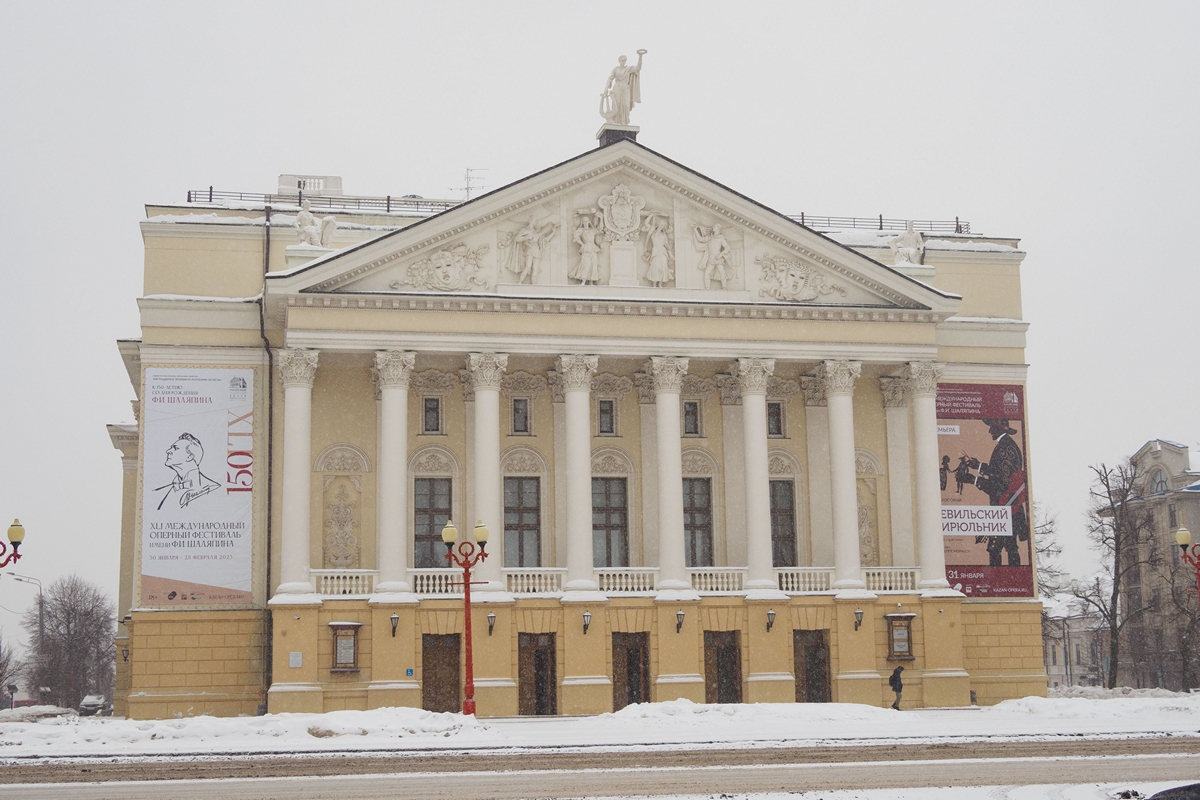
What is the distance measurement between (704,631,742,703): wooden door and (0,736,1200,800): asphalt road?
50.6 ft

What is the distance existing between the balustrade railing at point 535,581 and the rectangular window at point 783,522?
778 centimetres

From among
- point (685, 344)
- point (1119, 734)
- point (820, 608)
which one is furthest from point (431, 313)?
point (1119, 734)

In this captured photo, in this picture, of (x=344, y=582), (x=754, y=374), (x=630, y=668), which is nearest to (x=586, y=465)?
(x=754, y=374)

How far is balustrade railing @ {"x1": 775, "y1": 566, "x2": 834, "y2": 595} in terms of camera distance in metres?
42.4

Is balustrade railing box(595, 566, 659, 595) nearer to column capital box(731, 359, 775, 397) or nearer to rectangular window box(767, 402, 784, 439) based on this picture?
column capital box(731, 359, 775, 397)

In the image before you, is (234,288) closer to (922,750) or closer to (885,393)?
(885,393)

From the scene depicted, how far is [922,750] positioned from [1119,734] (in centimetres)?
552

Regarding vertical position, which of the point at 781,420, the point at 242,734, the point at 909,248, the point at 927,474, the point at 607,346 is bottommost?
the point at 242,734

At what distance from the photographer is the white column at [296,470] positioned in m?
39.5

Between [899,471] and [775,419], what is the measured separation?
4.33 m

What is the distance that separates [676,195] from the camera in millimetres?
43312

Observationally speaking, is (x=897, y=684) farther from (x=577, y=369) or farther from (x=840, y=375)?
(x=577, y=369)

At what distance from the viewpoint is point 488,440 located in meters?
41.2

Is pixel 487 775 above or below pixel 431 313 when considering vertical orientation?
below
